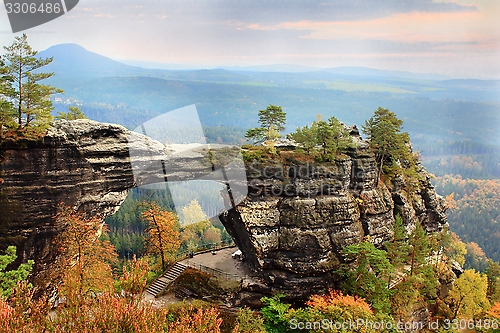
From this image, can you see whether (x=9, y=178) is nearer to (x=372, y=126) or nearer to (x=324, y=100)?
(x=372, y=126)

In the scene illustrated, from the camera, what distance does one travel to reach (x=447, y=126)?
175250mm

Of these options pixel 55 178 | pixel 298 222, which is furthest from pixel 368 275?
pixel 55 178

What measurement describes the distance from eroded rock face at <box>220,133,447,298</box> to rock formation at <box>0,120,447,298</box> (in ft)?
0.20

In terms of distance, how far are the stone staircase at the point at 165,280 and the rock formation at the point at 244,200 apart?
15.8ft

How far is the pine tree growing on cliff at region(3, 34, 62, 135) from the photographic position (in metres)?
20.4

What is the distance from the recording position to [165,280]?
26297mm

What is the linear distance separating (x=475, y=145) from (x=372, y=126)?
520ft

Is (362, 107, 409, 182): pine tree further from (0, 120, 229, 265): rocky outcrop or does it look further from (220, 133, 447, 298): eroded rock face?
(0, 120, 229, 265): rocky outcrop

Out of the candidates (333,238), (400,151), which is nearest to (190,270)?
(333,238)

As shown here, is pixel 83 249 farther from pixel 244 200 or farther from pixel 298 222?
pixel 298 222

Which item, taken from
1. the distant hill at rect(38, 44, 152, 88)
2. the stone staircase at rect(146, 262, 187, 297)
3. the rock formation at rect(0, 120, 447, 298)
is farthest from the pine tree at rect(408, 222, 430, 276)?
the distant hill at rect(38, 44, 152, 88)

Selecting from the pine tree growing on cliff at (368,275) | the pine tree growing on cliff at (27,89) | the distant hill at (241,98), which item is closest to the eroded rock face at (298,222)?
the pine tree growing on cliff at (368,275)

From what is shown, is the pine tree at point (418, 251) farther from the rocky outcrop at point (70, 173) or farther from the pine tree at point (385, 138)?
the rocky outcrop at point (70, 173)

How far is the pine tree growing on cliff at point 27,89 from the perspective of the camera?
2042cm
